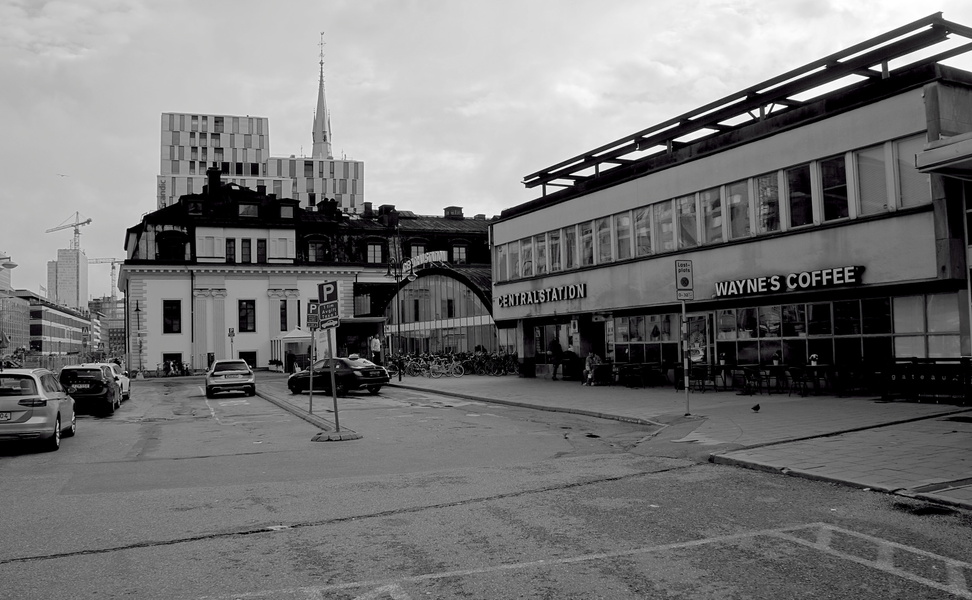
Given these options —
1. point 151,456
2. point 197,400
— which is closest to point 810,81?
point 151,456

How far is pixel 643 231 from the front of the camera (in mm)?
25719

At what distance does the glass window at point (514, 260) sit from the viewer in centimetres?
3356

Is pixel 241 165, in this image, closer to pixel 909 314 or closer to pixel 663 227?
pixel 663 227

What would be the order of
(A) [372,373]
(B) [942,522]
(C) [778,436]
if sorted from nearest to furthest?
(B) [942,522] → (C) [778,436] → (A) [372,373]

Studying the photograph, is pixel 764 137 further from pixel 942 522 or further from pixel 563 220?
pixel 942 522

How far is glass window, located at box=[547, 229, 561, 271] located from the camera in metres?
30.6

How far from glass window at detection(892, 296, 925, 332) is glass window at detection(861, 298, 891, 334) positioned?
0.26 m

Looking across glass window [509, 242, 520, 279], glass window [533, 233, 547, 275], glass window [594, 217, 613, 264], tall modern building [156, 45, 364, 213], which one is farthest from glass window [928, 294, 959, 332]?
tall modern building [156, 45, 364, 213]

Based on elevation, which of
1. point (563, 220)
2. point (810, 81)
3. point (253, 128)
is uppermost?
point (253, 128)

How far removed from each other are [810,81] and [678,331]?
27.4 feet

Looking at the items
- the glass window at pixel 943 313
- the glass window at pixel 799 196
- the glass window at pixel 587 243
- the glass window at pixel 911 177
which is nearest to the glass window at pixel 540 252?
the glass window at pixel 587 243

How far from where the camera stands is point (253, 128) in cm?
11856

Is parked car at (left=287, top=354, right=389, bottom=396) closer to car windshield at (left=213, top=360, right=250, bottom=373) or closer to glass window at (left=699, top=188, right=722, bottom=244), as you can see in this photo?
car windshield at (left=213, top=360, right=250, bottom=373)

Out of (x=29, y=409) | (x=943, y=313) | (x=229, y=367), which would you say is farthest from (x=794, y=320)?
(x=229, y=367)
